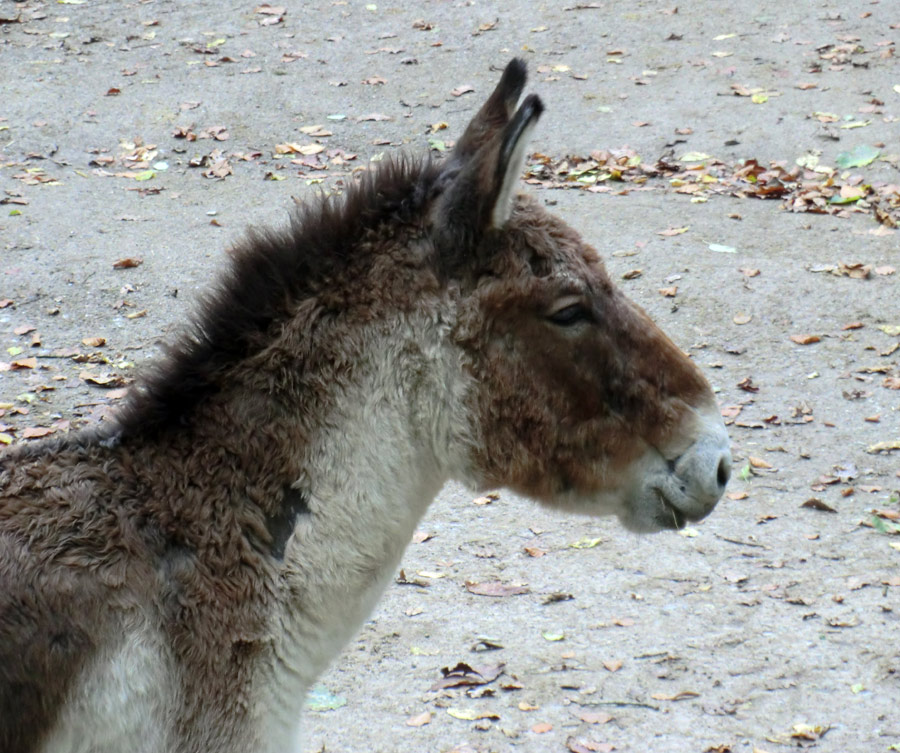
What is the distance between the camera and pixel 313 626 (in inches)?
125

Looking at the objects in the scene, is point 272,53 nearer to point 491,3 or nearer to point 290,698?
point 491,3

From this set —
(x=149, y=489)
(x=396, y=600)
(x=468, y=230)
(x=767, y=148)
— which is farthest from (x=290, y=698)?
(x=767, y=148)

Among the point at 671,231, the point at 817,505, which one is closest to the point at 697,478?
the point at 817,505

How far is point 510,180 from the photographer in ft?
10.7

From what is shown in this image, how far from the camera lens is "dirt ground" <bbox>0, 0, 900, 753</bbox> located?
546cm

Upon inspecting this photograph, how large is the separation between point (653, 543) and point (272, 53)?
10086 mm

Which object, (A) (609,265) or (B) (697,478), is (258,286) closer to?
(B) (697,478)

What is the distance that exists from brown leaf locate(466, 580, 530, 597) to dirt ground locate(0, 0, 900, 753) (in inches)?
2.5

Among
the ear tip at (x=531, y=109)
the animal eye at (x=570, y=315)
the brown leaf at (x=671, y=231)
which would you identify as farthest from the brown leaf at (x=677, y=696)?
the brown leaf at (x=671, y=231)

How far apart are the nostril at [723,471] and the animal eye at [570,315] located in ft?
1.97

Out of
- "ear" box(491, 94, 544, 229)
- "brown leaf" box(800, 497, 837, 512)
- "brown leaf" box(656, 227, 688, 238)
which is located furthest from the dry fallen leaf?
"ear" box(491, 94, 544, 229)

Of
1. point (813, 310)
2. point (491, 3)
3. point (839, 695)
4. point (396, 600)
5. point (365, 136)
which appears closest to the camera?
point (839, 695)

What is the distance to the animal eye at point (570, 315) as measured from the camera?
3.38 m

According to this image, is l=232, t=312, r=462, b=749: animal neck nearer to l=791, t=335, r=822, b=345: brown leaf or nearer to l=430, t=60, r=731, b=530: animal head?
l=430, t=60, r=731, b=530: animal head
